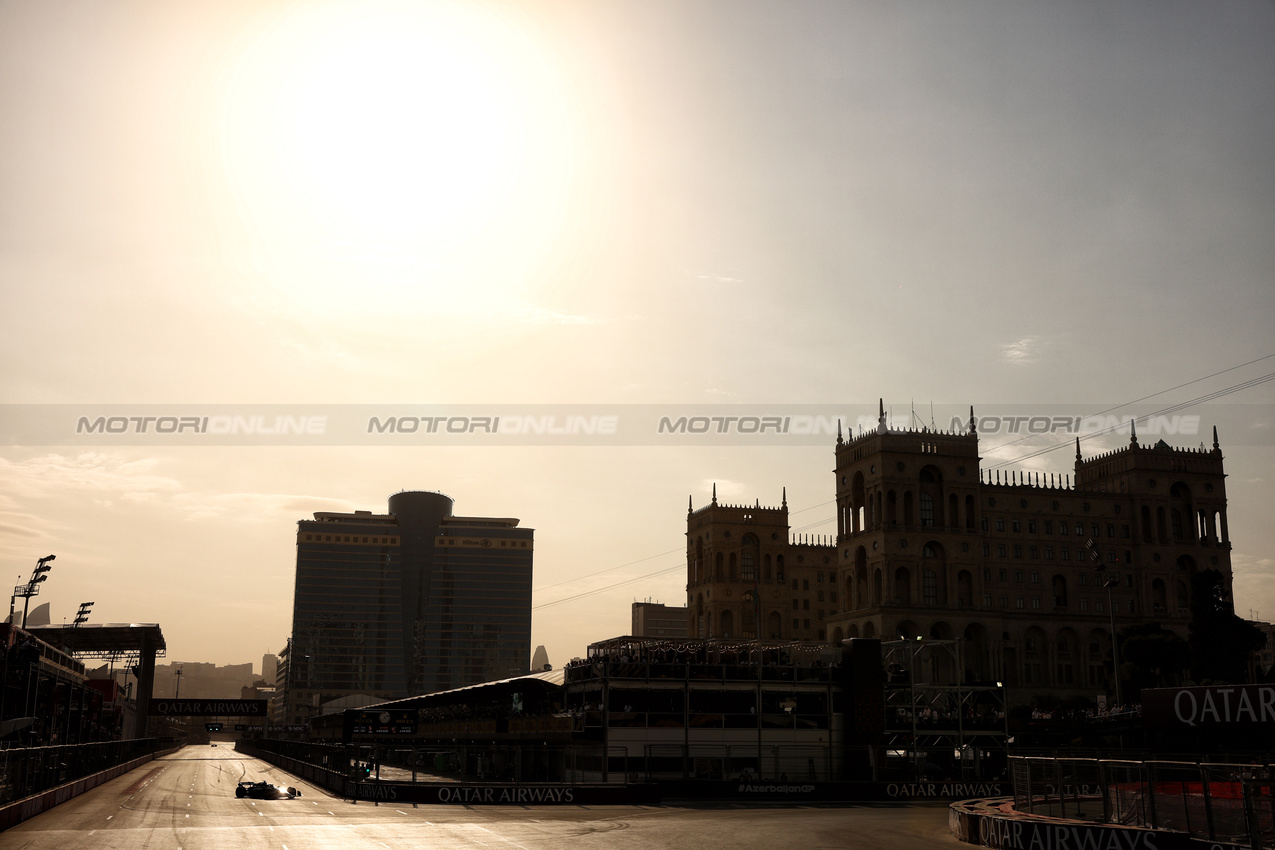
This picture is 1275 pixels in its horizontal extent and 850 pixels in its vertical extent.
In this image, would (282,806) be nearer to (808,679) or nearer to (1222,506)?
(808,679)

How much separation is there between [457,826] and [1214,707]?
2718 centimetres

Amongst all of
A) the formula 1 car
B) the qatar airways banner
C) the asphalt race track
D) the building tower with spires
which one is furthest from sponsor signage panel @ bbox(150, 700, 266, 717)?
the qatar airways banner

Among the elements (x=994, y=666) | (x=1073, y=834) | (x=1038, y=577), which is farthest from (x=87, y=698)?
(x=1073, y=834)

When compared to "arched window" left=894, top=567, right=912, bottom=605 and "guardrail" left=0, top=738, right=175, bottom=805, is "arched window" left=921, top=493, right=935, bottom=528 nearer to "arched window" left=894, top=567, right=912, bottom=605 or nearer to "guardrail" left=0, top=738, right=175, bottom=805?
"arched window" left=894, top=567, right=912, bottom=605

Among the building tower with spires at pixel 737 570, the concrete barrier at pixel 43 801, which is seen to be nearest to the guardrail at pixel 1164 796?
the concrete barrier at pixel 43 801

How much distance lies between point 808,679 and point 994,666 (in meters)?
59.9

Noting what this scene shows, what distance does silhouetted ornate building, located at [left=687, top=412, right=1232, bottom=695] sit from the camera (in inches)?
4621

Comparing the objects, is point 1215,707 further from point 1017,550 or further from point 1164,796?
point 1017,550

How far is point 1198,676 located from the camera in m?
91.8

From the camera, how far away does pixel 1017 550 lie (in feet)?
409

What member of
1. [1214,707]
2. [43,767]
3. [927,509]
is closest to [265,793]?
[43,767]

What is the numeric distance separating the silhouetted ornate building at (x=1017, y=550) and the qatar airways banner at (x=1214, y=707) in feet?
256

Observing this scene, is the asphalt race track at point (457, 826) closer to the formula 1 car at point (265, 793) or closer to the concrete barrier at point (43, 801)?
the concrete barrier at point (43, 801)

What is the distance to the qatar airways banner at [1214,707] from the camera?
31.2 meters
